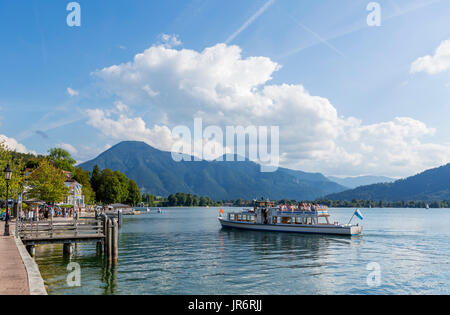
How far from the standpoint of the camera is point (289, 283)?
2409 centimetres

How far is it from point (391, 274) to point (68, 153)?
5497 inches

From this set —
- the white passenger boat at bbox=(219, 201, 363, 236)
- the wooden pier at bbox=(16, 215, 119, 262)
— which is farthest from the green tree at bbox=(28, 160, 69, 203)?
the wooden pier at bbox=(16, 215, 119, 262)

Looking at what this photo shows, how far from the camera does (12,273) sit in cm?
1648

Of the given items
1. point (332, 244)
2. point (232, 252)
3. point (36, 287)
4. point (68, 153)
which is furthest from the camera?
point (68, 153)

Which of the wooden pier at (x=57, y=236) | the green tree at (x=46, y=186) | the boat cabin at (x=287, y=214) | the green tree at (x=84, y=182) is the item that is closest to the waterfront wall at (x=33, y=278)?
the wooden pier at (x=57, y=236)

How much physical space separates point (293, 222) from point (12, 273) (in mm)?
51877

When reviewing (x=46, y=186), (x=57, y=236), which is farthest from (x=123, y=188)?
(x=57, y=236)

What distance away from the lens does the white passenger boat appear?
57869 millimetres

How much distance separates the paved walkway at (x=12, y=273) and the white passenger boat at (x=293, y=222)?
4590 cm

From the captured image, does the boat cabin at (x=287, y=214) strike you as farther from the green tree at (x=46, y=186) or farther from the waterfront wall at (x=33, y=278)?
the waterfront wall at (x=33, y=278)

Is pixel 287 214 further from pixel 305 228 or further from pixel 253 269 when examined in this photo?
pixel 253 269

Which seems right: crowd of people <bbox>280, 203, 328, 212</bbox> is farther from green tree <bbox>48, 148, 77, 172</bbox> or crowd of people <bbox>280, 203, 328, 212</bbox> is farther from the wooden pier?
green tree <bbox>48, 148, 77, 172</bbox>
